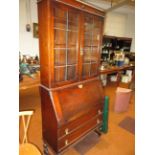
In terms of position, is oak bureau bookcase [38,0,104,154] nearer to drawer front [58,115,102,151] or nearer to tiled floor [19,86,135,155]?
drawer front [58,115,102,151]

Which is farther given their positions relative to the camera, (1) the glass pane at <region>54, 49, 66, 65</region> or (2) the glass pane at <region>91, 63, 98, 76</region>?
(2) the glass pane at <region>91, 63, 98, 76</region>

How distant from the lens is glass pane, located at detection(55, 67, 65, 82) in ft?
5.49

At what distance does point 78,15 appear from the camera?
1716 millimetres

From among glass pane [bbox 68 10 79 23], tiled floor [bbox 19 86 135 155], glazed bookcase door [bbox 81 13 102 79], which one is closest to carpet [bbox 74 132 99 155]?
tiled floor [bbox 19 86 135 155]

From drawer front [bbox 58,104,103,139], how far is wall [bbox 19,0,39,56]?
3.04m

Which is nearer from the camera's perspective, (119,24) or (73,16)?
(73,16)

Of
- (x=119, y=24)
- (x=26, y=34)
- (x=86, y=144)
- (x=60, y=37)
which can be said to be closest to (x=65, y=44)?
(x=60, y=37)

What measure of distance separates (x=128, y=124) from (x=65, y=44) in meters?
2.02

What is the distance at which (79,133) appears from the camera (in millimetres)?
1914

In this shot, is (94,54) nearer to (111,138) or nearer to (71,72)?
(71,72)

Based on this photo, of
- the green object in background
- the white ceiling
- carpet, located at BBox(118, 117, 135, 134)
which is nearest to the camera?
the green object in background
